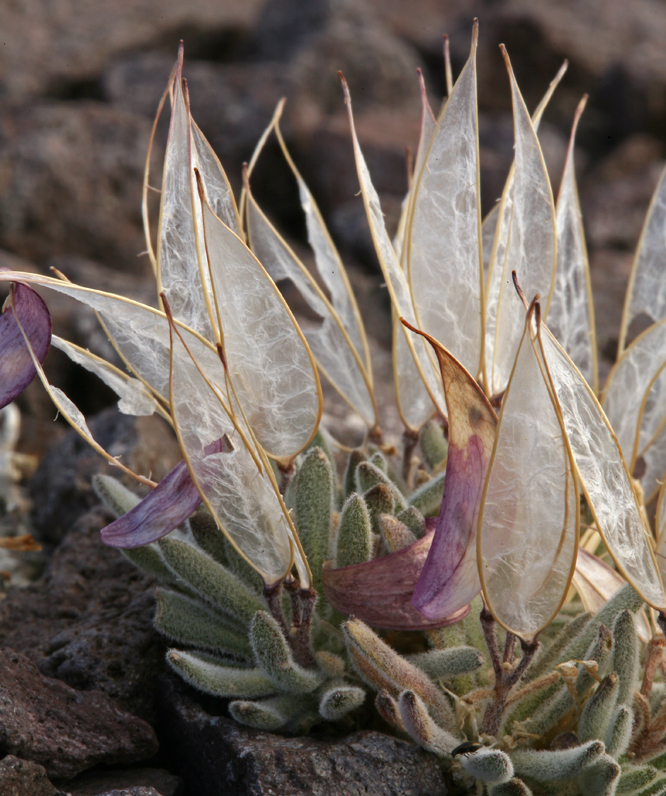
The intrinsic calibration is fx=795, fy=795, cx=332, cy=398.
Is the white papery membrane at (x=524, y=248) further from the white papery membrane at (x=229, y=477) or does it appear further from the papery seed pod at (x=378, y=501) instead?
the white papery membrane at (x=229, y=477)

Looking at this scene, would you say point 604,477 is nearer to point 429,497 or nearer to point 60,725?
point 429,497

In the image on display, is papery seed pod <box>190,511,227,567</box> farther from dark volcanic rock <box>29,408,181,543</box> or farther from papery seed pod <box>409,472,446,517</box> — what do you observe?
dark volcanic rock <box>29,408,181,543</box>

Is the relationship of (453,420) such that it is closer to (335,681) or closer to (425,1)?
(335,681)

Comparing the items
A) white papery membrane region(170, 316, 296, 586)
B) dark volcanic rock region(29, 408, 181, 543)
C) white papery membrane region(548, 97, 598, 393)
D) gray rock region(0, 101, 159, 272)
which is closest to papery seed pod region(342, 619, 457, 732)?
white papery membrane region(170, 316, 296, 586)

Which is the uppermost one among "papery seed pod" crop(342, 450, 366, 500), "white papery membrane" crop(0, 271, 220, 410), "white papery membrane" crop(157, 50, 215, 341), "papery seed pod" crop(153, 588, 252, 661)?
"white papery membrane" crop(157, 50, 215, 341)

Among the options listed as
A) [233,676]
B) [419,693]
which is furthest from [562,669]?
[233,676]

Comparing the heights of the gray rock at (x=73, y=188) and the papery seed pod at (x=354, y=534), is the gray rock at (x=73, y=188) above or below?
below

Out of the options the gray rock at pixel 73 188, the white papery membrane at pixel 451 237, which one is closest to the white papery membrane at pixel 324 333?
the white papery membrane at pixel 451 237
